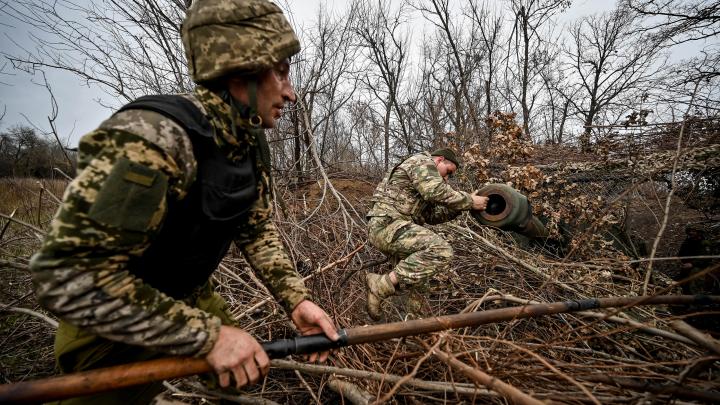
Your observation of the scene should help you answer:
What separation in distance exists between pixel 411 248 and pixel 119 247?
9.67 feet

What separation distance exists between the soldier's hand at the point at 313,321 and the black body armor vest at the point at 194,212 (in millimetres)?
493

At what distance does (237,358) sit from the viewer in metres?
1.03

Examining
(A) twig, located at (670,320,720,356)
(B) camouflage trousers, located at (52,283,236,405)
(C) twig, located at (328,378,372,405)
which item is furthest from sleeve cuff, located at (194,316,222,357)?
(A) twig, located at (670,320,720,356)

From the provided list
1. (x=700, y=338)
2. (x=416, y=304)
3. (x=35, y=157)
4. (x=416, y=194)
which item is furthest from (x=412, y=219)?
(x=35, y=157)

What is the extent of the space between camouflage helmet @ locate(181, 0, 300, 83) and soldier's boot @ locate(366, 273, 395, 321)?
8.54ft

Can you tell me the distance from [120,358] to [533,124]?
21808 mm

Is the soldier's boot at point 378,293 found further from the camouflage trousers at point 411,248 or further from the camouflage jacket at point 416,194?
the camouflage jacket at point 416,194

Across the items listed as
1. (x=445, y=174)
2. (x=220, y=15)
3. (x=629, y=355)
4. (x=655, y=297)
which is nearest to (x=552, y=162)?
(x=445, y=174)

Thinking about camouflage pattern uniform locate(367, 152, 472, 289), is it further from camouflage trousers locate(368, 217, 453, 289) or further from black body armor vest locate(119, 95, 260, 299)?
black body armor vest locate(119, 95, 260, 299)

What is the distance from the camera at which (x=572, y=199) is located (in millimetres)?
5441

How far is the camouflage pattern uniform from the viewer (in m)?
3.41

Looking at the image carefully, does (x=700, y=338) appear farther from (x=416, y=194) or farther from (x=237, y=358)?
(x=416, y=194)

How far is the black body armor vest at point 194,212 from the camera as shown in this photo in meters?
1.13

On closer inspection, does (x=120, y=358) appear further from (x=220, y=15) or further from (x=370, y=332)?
(x=220, y=15)
